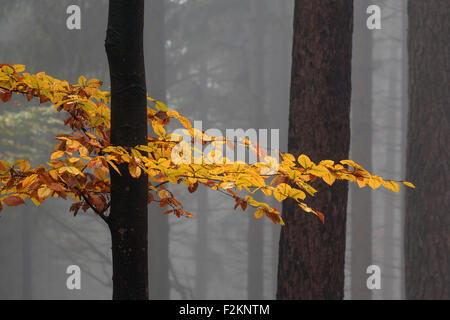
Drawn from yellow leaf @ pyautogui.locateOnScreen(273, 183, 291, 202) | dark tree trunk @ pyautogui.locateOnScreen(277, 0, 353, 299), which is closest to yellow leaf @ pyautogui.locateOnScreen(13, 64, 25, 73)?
yellow leaf @ pyautogui.locateOnScreen(273, 183, 291, 202)

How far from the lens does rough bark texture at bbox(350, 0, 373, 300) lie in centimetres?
1192

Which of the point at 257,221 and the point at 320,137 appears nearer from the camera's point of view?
the point at 320,137

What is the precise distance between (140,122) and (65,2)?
38.4 ft

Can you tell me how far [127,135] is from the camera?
2.71m

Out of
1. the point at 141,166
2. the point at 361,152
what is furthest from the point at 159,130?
the point at 361,152

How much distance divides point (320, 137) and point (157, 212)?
20.4 ft

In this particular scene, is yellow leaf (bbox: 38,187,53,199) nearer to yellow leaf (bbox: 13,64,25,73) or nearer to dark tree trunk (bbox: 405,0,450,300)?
yellow leaf (bbox: 13,64,25,73)

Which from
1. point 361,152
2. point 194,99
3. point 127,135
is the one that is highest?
→ point 194,99

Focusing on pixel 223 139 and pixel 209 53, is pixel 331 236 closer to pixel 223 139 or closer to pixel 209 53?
pixel 223 139

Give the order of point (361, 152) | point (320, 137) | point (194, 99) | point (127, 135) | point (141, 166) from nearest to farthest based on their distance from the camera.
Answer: point (141, 166)
point (127, 135)
point (320, 137)
point (361, 152)
point (194, 99)

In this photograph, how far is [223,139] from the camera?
2.63 m

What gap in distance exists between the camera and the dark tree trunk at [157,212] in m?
10.2

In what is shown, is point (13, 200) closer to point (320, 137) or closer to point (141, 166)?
point (141, 166)

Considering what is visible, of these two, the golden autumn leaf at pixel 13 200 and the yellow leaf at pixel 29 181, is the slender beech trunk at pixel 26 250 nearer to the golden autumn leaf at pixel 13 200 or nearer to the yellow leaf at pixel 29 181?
the golden autumn leaf at pixel 13 200
